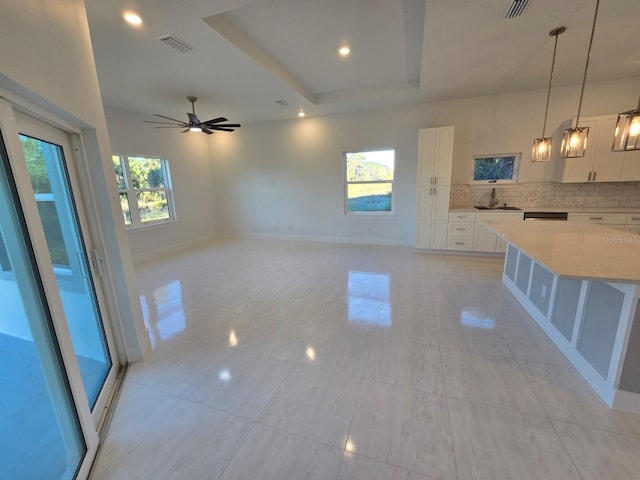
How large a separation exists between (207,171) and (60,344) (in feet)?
20.3

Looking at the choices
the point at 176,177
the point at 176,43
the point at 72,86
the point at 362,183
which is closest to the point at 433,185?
the point at 362,183

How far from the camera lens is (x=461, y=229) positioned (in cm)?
468

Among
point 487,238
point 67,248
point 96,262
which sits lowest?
point 487,238

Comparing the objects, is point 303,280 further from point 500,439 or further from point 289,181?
point 289,181

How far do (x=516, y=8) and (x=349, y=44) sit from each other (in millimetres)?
1644

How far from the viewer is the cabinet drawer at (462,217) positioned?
4570 mm

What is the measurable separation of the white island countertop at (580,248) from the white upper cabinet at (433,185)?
185 cm

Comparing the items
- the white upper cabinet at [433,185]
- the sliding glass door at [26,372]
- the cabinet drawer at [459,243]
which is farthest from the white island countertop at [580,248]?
the sliding glass door at [26,372]

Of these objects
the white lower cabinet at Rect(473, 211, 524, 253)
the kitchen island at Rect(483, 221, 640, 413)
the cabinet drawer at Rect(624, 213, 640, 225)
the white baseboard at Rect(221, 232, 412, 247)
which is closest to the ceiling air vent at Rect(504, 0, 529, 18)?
the kitchen island at Rect(483, 221, 640, 413)

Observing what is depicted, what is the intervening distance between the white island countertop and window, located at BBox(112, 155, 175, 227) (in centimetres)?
594

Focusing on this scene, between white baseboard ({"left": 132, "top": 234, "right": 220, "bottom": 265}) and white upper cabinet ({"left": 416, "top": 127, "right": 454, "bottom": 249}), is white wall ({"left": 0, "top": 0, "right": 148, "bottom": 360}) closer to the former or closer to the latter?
white baseboard ({"left": 132, "top": 234, "right": 220, "bottom": 265})

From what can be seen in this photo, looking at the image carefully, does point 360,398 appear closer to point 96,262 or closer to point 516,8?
point 96,262

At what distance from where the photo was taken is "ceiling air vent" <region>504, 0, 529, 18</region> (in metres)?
2.14

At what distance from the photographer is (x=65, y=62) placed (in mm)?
1495
